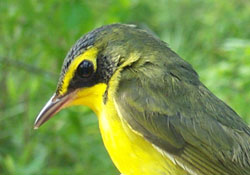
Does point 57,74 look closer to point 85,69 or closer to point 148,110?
point 85,69

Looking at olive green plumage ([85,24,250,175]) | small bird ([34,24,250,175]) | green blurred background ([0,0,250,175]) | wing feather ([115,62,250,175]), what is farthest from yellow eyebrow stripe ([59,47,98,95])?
green blurred background ([0,0,250,175])

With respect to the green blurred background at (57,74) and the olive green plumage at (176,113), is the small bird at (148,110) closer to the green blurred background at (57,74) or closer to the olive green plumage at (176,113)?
the olive green plumage at (176,113)

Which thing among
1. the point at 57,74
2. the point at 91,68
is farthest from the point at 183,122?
the point at 57,74

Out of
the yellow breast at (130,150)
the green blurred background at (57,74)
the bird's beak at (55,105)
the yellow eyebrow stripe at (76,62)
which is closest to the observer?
the yellow breast at (130,150)

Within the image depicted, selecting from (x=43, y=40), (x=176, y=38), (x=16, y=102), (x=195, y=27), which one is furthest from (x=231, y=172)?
(x=195, y=27)

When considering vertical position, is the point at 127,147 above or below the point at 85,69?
below

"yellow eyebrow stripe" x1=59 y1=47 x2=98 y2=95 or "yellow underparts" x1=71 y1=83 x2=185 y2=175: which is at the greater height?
"yellow eyebrow stripe" x1=59 y1=47 x2=98 y2=95

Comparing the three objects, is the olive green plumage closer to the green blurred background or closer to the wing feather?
the wing feather

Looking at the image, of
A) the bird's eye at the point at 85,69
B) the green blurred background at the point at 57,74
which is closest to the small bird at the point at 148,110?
the bird's eye at the point at 85,69

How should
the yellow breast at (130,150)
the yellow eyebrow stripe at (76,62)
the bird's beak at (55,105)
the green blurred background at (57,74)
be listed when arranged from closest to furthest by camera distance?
the yellow breast at (130,150)
the yellow eyebrow stripe at (76,62)
the bird's beak at (55,105)
the green blurred background at (57,74)
